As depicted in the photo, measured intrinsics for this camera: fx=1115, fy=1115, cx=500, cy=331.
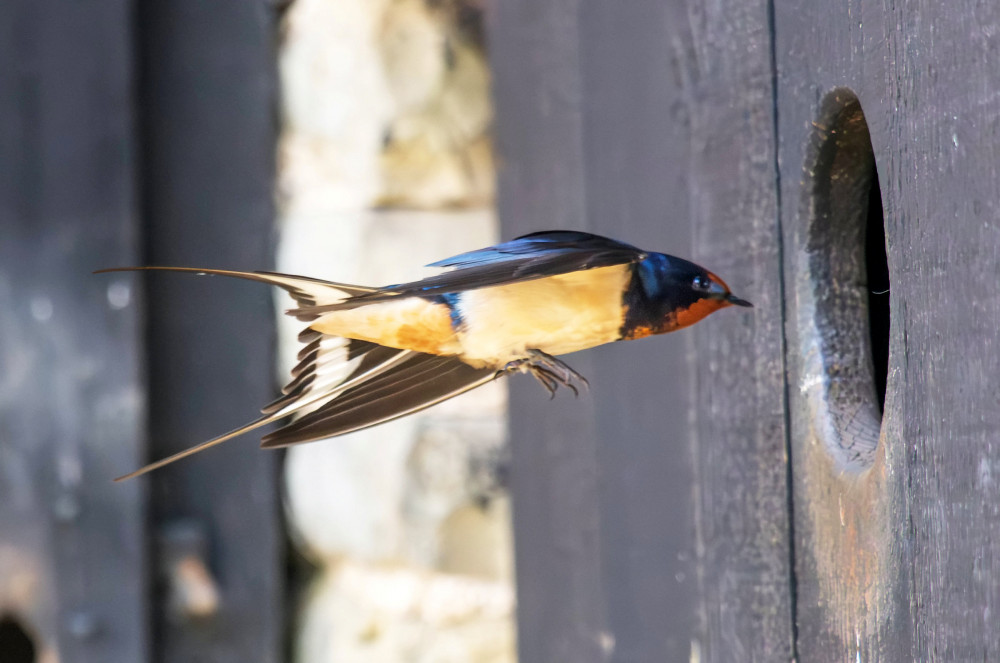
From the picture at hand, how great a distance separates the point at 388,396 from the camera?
26.1 inches

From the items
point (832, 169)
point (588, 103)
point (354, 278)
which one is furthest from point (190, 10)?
point (832, 169)

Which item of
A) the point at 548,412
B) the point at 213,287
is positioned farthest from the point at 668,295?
the point at 213,287

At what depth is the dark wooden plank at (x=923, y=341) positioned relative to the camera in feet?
2.02

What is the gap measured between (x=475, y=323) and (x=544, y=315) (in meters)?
0.04

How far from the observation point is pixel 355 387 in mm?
661

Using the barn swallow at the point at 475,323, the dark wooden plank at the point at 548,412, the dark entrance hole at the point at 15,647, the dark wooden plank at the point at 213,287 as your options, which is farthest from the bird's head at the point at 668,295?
the dark entrance hole at the point at 15,647

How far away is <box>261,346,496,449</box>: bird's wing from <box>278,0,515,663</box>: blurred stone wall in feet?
3.26

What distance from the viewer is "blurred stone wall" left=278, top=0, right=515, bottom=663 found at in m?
1.69

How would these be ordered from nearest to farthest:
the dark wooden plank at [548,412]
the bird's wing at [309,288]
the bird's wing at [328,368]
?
1. the bird's wing at [309,288]
2. the bird's wing at [328,368]
3. the dark wooden plank at [548,412]

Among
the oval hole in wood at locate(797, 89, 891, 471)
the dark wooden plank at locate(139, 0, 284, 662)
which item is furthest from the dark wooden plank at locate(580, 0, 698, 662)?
the dark wooden plank at locate(139, 0, 284, 662)

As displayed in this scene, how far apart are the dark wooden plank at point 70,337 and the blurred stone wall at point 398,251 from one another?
250 mm

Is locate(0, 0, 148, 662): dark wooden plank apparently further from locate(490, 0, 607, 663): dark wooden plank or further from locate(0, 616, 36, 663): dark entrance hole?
locate(490, 0, 607, 663): dark wooden plank

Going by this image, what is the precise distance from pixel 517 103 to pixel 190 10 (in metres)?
0.60

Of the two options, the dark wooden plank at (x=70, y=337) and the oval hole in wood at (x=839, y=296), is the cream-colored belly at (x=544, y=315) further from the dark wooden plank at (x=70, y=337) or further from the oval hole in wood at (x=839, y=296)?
the dark wooden plank at (x=70, y=337)
